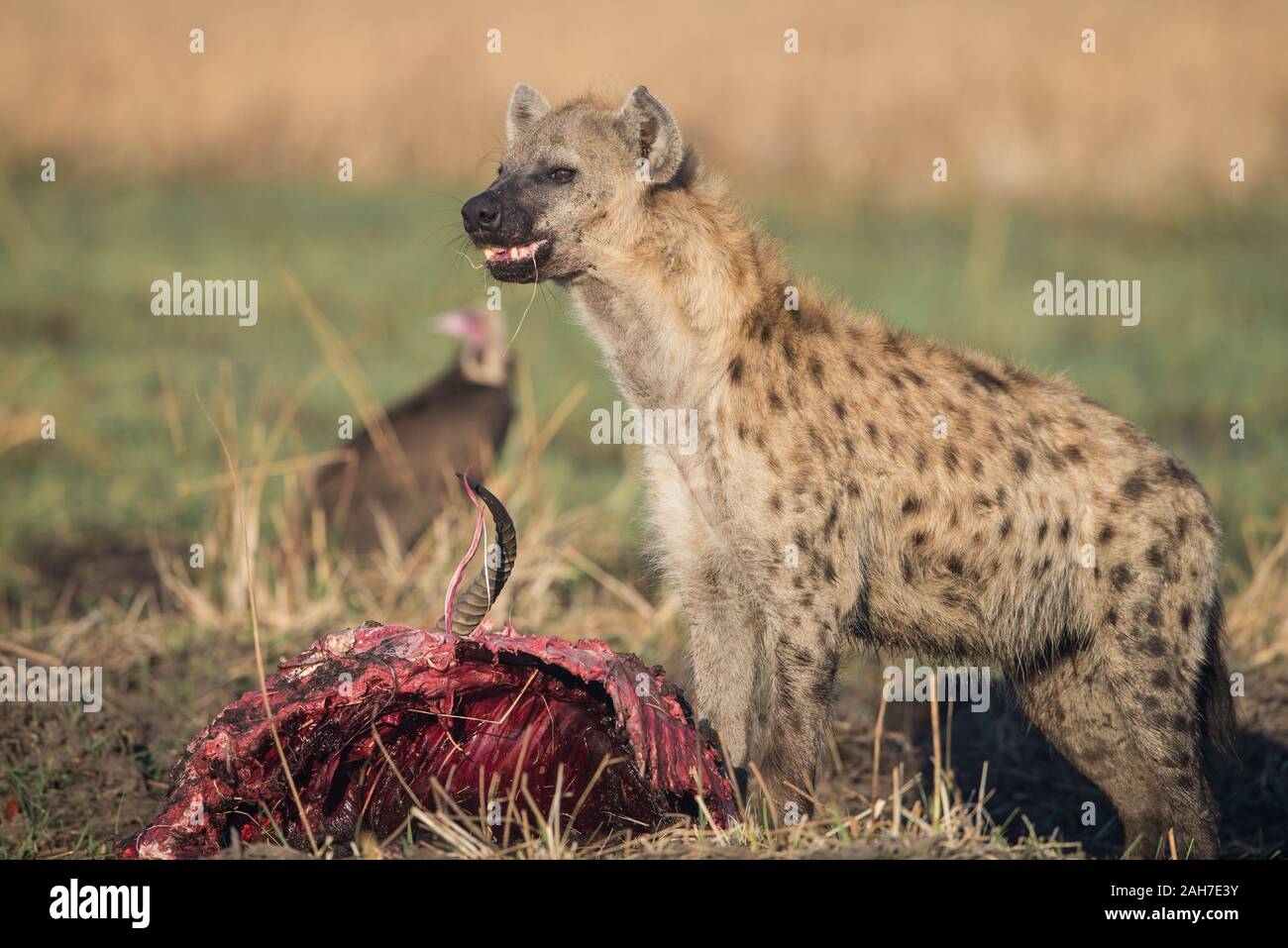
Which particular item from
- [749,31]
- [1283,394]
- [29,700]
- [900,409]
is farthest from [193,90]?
[900,409]

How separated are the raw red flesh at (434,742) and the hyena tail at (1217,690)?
1.58m

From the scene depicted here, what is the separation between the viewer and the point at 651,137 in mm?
5109

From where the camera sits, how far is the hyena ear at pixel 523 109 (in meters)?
5.41

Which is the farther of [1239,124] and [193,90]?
[193,90]

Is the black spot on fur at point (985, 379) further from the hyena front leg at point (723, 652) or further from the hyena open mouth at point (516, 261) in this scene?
the hyena open mouth at point (516, 261)

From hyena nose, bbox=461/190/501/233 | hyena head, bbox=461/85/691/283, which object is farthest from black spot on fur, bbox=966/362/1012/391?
hyena nose, bbox=461/190/501/233

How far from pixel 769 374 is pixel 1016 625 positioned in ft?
3.49

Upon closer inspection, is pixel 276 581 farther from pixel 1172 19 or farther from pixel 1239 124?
pixel 1172 19

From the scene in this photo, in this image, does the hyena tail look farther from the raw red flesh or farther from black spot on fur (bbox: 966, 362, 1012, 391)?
the raw red flesh

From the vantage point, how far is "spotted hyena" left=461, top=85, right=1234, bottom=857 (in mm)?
4930

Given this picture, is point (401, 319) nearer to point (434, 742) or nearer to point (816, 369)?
point (816, 369)

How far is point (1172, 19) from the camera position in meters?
20.1

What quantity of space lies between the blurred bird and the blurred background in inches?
14.2

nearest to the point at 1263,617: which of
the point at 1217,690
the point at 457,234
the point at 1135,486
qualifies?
the point at 1217,690
